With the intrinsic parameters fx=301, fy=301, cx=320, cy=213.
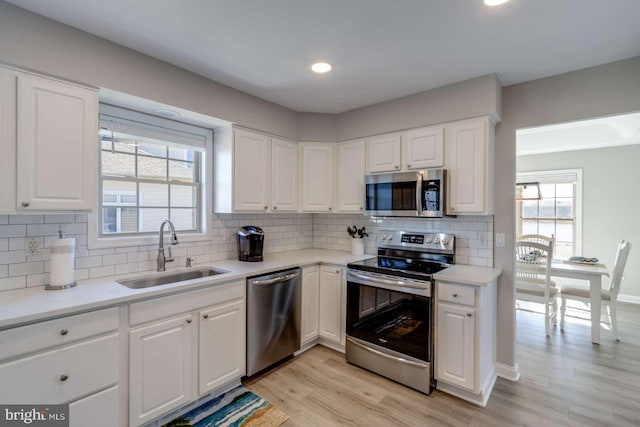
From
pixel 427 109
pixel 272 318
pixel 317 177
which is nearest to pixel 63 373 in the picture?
pixel 272 318

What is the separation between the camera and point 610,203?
4773 millimetres

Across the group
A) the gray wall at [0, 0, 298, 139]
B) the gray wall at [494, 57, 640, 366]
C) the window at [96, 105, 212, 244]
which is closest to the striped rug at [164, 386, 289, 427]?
the window at [96, 105, 212, 244]

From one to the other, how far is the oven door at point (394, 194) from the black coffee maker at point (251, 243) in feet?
3.73

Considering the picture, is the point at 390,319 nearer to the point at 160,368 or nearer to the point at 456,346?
the point at 456,346

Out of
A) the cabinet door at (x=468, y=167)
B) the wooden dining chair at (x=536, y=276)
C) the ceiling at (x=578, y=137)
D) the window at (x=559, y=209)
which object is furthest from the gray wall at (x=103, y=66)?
the window at (x=559, y=209)

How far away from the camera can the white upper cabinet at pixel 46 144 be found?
5.35 ft

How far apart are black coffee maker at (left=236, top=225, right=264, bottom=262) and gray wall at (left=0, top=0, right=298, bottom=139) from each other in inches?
41.2

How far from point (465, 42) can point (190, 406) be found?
10.4 feet

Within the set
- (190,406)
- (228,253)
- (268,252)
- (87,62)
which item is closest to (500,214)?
(268,252)

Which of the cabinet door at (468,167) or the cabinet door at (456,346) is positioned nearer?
the cabinet door at (456,346)

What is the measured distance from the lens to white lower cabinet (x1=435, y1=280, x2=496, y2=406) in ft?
7.30

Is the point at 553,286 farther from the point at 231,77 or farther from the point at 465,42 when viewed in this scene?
the point at 231,77

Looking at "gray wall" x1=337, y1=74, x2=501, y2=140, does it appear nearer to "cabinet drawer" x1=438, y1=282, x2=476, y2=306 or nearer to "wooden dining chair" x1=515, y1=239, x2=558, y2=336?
"cabinet drawer" x1=438, y1=282, x2=476, y2=306

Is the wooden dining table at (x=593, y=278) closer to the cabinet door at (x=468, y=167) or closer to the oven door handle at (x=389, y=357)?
the cabinet door at (x=468, y=167)
